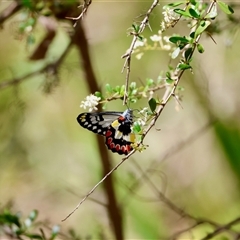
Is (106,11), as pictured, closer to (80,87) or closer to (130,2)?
(130,2)

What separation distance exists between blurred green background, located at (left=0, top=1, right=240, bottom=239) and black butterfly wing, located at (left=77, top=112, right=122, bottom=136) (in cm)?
73

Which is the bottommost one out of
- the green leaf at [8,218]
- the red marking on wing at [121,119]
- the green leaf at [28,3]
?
the green leaf at [8,218]

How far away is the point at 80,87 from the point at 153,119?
1007mm

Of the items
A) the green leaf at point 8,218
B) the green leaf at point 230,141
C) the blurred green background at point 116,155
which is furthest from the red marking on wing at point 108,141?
the blurred green background at point 116,155

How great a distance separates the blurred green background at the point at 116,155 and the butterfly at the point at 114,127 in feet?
2.41

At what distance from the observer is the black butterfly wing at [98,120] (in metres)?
0.48

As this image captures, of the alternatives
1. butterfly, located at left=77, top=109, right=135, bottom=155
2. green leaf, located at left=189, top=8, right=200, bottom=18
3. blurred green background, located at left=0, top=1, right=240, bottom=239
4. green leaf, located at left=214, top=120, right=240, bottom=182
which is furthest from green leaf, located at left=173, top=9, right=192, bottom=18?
blurred green background, located at left=0, top=1, right=240, bottom=239

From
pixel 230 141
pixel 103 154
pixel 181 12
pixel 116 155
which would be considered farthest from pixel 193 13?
pixel 116 155

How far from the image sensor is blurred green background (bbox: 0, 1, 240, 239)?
4.26 ft

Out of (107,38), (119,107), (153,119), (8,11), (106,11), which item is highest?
(106,11)

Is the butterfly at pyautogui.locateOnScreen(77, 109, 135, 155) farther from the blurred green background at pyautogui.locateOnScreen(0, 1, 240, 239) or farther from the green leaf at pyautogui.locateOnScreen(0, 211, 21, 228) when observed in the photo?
the blurred green background at pyautogui.locateOnScreen(0, 1, 240, 239)

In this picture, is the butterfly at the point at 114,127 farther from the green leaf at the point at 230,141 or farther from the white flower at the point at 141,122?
the green leaf at the point at 230,141

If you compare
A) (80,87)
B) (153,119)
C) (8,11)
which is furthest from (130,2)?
(153,119)

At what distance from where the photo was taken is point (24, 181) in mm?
1587
